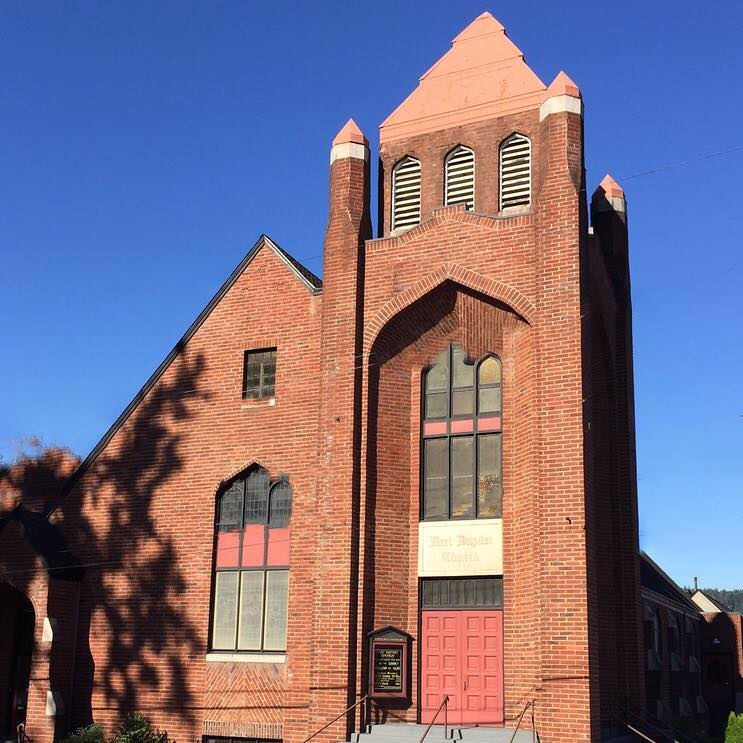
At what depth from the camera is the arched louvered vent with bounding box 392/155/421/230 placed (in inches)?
847

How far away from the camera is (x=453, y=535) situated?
62.7 feet

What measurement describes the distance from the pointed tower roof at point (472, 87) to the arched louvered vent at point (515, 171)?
72 centimetres

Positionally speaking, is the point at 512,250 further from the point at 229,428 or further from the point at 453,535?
the point at 229,428

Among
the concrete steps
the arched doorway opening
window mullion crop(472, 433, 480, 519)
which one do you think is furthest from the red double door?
the arched doorway opening

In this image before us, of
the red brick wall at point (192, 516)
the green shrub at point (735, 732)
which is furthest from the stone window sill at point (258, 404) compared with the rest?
the green shrub at point (735, 732)

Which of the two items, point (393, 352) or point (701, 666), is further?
point (701, 666)

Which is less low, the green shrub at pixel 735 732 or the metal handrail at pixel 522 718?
the metal handrail at pixel 522 718

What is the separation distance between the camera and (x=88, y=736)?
20.0 metres

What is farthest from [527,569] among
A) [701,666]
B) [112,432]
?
[701,666]

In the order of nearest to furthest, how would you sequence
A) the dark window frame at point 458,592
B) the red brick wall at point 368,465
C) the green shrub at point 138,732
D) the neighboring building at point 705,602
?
the red brick wall at point 368,465 < the dark window frame at point 458,592 < the green shrub at point 138,732 < the neighboring building at point 705,602

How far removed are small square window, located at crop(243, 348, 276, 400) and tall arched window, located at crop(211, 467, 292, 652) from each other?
1.64m

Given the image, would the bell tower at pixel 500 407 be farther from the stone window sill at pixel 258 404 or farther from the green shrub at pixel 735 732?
the green shrub at pixel 735 732

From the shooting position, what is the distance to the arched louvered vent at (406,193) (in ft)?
70.6

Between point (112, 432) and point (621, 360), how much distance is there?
Answer: 11.7 meters
